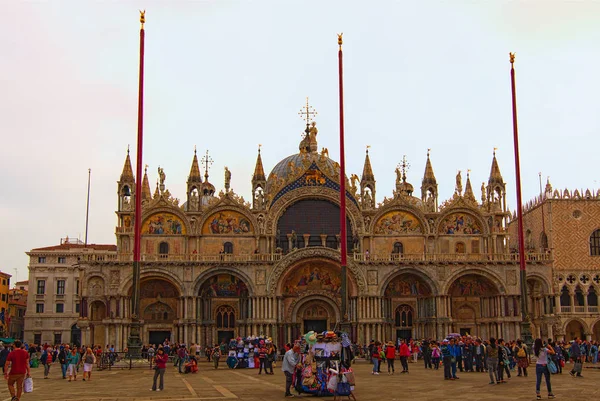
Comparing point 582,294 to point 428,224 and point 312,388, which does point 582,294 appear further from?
point 312,388

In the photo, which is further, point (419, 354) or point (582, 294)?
point (582, 294)

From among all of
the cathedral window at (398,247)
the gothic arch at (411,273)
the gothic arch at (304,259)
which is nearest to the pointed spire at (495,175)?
the cathedral window at (398,247)

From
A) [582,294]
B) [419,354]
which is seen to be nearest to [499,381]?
[419,354]

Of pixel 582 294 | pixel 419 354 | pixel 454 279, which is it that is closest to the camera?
pixel 419 354

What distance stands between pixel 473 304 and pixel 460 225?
20.3 ft

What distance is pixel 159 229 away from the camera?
5806cm

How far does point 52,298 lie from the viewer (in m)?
81.9

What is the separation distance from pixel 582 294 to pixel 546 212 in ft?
25.1

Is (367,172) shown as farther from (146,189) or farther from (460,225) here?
(146,189)

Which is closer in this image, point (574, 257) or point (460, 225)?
point (460, 225)

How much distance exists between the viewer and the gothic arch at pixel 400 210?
58.1m

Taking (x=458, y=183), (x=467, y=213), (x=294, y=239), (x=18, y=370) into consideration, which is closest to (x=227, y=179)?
(x=294, y=239)

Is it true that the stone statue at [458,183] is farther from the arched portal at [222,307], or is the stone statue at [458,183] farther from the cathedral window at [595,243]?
the arched portal at [222,307]

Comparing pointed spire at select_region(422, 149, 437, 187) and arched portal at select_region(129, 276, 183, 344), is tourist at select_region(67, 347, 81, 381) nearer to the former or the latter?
arched portal at select_region(129, 276, 183, 344)
